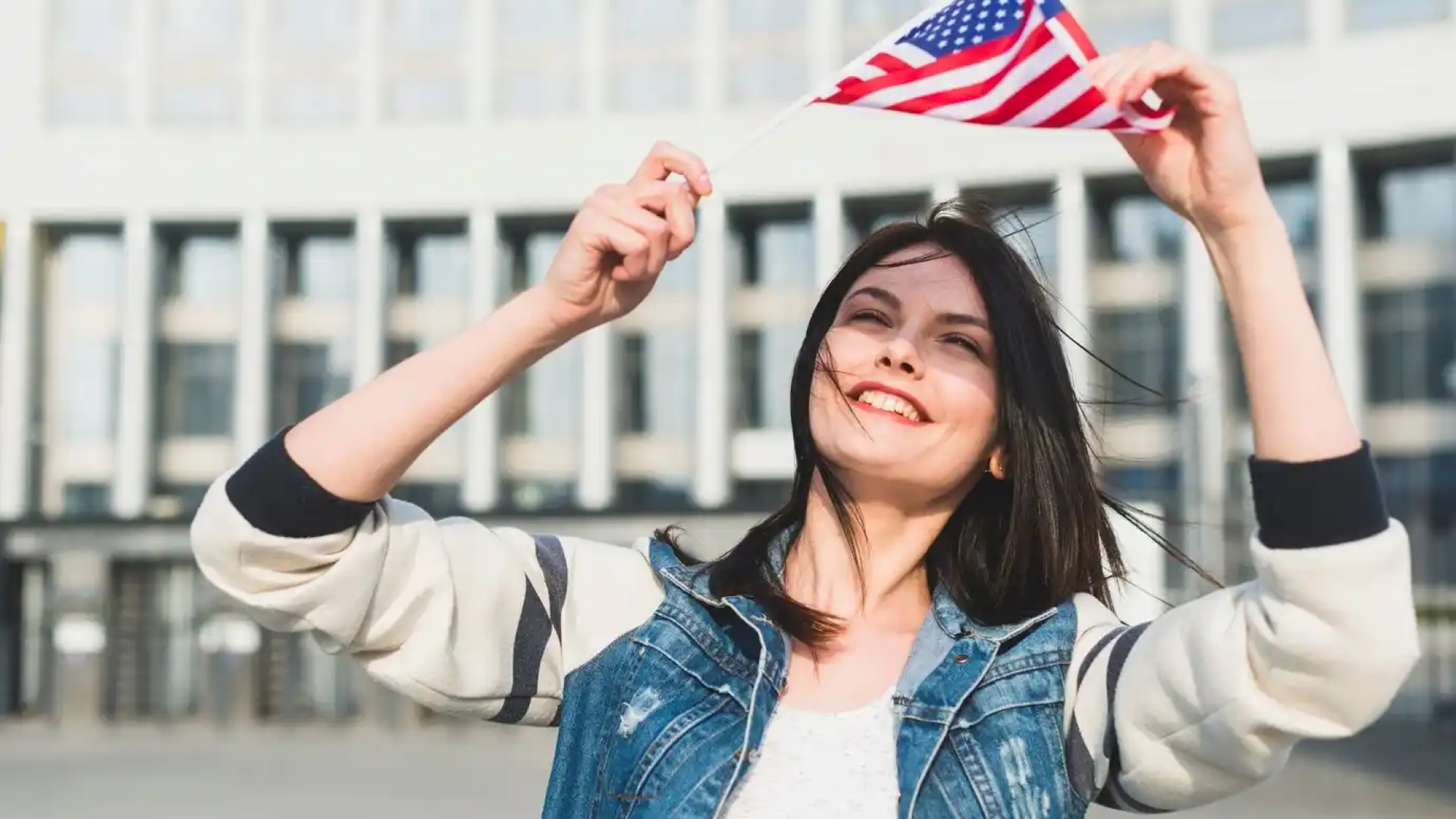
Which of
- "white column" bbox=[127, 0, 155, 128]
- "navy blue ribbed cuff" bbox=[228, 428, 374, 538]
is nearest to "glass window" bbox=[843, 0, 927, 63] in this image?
"white column" bbox=[127, 0, 155, 128]

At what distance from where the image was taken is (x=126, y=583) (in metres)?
31.4

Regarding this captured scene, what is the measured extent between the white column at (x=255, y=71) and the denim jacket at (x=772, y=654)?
3968cm

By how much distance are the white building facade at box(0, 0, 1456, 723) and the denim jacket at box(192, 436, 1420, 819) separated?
33.4 metres

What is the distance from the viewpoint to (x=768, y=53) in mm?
38656

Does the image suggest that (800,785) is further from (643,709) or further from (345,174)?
(345,174)

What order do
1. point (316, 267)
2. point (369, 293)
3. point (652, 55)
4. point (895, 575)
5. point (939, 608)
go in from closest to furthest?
point (939, 608) < point (895, 575) < point (652, 55) < point (369, 293) < point (316, 267)

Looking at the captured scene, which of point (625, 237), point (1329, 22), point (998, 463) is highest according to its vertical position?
point (1329, 22)

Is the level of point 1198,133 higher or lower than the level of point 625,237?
higher

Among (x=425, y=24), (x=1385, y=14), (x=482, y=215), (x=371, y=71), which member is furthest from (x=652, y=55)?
(x=1385, y=14)

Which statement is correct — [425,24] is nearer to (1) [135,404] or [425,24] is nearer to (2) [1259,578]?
(1) [135,404]

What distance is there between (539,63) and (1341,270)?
1885cm

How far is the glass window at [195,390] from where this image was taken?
39.6 meters

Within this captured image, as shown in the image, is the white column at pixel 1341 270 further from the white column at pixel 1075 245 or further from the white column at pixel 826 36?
the white column at pixel 826 36

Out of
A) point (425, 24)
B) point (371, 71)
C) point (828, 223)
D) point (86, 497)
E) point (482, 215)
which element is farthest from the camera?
point (425, 24)
